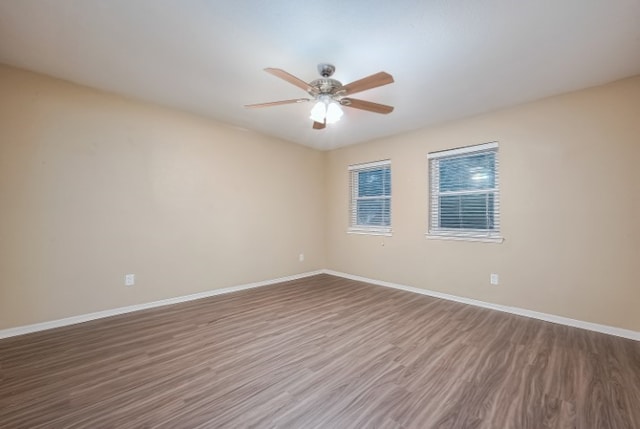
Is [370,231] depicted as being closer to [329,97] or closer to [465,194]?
→ [465,194]

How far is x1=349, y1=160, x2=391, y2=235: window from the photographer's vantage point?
4.56m

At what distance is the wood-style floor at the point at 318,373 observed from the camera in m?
1.55

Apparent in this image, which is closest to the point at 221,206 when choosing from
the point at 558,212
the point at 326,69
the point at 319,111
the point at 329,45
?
the point at 319,111

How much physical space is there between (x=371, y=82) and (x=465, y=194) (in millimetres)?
2376

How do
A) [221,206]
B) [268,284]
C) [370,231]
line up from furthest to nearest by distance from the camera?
[370,231]
[268,284]
[221,206]

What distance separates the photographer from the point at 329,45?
207cm

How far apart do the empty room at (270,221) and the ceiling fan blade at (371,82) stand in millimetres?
29

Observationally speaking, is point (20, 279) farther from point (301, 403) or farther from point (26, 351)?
point (301, 403)

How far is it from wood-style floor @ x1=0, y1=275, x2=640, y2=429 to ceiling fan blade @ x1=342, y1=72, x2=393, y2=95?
213 centimetres

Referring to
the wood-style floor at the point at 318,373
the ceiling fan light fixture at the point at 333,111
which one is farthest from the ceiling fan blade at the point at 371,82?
the wood-style floor at the point at 318,373

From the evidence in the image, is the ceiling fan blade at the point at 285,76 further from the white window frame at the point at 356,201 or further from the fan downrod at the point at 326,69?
the white window frame at the point at 356,201

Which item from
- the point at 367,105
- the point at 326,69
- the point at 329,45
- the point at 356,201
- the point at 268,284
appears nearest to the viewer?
the point at 329,45

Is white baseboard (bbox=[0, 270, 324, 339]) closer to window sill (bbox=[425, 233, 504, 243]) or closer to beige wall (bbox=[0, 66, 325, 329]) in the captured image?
beige wall (bbox=[0, 66, 325, 329])

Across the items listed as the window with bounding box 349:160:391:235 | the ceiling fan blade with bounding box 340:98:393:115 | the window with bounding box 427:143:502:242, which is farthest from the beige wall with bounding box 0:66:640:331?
the ceiling fan blade with bounding box 340:98:393:115
